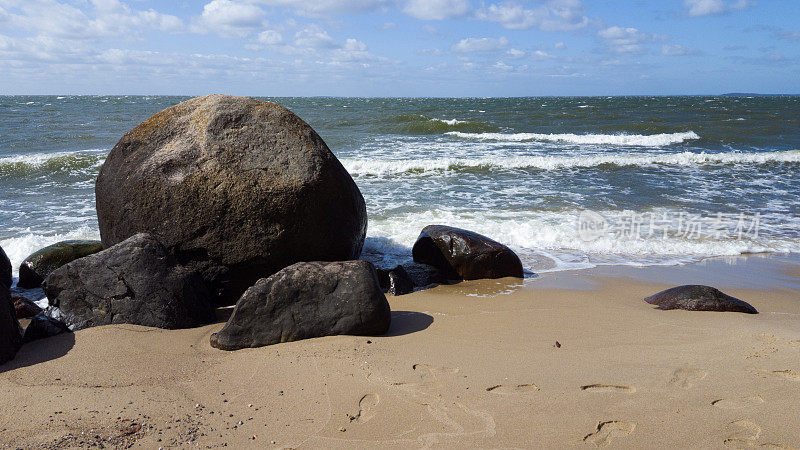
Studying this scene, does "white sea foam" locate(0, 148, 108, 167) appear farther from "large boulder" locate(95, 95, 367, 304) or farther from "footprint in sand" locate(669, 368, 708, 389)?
"footprint in sand" locate(669, 368, 708, 389)

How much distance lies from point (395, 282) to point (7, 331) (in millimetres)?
3096

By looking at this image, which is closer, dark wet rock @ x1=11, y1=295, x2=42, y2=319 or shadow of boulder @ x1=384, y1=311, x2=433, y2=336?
shadow of boulder @ x1=384, y1=311, x2=433, y2=336

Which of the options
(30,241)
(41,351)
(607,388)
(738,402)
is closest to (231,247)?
(41,351)

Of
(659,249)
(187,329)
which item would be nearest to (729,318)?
(659,249)

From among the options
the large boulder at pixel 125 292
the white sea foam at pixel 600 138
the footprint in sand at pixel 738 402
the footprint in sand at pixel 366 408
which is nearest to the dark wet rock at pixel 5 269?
the large boulder at pixel 125 292

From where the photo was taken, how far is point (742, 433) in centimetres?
264

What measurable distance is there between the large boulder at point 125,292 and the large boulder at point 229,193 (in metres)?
0.56

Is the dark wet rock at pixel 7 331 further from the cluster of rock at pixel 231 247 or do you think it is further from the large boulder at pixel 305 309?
the large boulder at pixel 305 309

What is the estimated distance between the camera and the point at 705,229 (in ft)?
26.8

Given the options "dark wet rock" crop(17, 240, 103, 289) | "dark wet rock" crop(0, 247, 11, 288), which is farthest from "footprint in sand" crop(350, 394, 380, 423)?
"dark wet rock" crop(17, 240, 103, 289)

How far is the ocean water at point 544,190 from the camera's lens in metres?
7.45

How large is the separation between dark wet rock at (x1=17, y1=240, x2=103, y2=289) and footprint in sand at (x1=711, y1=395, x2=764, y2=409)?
6103 millimetres

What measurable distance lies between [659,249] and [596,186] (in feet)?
16.0

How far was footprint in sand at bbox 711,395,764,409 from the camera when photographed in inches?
114
